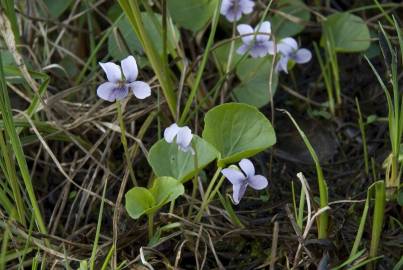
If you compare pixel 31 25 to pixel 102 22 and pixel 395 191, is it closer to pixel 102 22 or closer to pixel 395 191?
pixel 102 22

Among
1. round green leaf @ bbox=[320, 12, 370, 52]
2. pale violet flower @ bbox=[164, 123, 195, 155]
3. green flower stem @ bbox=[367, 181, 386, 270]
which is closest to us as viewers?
green flower stem @ bbox=[367, 181, 386, 270]

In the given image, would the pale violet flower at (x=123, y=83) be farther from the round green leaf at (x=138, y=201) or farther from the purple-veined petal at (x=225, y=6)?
the purple-veined petal at (x=225, y=6)

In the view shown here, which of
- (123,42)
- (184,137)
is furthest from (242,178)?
(123,42)

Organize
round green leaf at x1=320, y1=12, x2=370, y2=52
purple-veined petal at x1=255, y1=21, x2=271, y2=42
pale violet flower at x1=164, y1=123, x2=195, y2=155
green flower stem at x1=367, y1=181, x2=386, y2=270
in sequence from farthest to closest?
round green leaf at x1=320, y1=12, x2=370, y2=52 → purple-veined petal at x1=255, y1=21, x2=271, y2=42 → pale violet flower at x1=164, y1=123, x2=195, y2=155 → green flower stem at x1=367, y1=181, x2=386, y2=270

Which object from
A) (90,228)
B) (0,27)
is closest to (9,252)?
(90,228)

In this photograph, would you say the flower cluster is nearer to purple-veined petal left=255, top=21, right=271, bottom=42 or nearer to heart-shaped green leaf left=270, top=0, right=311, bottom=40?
purple-veined petal left=255, top=21, right=271, bottom=42

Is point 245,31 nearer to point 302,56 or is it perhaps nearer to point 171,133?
point 302,56

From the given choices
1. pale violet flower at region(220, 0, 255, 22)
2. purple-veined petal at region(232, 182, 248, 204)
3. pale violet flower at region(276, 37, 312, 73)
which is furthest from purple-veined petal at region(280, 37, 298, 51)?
purple-veined petal at region(232, 182, 248, 204)
